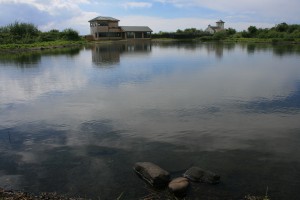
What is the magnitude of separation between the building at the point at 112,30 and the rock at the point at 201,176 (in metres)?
111

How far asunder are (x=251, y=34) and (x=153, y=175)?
128 metres

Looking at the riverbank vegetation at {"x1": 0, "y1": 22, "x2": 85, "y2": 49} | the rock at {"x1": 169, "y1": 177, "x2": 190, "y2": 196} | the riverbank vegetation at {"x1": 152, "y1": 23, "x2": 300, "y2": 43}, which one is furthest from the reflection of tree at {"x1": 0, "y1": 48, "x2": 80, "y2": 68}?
the riverbank vegetation at {"x1": 152, "y1": 23, "x2": 300, "y2": 43}

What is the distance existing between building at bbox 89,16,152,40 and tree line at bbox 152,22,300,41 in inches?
407

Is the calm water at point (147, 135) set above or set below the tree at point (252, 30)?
below

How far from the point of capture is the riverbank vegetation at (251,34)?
109 meters

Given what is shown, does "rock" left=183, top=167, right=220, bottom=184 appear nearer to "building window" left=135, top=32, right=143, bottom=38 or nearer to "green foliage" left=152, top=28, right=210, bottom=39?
"building window" left=135, top=32, right=143, bottom=38

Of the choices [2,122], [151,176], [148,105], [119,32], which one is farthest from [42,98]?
[119,32]

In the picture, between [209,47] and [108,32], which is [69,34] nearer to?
[108,32]

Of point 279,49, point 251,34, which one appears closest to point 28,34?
point 279,49

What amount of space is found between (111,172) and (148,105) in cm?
1033

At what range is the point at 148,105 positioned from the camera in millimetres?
Answer: 21797

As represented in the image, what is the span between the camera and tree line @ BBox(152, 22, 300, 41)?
365 ft

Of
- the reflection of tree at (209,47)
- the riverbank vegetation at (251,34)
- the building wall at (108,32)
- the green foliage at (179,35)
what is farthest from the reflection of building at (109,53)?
the green foliage at (179,35)

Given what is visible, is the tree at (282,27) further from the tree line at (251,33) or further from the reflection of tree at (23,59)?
the reflection of tree at (23,59)
